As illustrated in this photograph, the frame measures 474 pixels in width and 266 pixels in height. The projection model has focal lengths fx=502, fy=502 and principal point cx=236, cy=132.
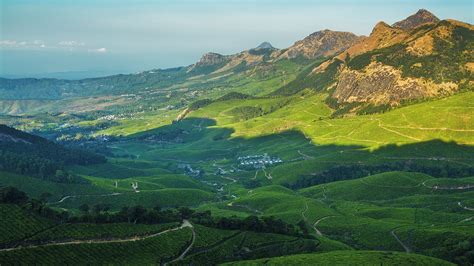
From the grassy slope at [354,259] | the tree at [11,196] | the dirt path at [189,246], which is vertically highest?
the tree at [11,196]

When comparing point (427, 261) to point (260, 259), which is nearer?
point (427, 261)

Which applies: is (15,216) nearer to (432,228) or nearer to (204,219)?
(204,219)

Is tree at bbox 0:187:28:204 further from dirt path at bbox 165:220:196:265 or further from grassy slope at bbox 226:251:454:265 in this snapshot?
grassy slope at bbox 226:251:454:265

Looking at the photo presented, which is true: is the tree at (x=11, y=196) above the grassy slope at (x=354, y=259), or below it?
above

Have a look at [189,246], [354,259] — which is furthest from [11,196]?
[354,259]

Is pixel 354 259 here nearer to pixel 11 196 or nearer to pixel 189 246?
pixel 189 246

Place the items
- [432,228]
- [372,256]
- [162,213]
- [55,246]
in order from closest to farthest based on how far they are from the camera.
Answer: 1. [55,246]
2. [372,256]
3. [162,213]
4. [432,228]

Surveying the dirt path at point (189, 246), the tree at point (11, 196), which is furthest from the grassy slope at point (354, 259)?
the tree at point (11, 196)

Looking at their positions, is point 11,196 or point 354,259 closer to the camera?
point 354,259

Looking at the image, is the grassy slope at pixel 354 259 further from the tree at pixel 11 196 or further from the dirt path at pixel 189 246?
the tree at pixel 11 196

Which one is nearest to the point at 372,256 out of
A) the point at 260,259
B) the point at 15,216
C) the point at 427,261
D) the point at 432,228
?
the point at 427,261

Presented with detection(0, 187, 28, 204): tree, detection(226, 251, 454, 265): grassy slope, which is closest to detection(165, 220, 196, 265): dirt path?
detection(226, 251, 454, 265): grassy slope
